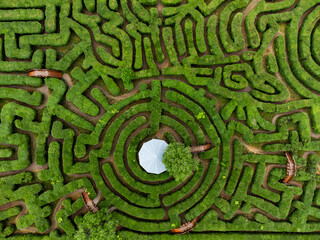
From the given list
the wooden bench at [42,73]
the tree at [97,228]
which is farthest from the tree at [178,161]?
the wooden bench at [42,73]

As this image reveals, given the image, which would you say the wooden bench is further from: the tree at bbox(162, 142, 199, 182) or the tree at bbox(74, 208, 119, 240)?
the tree at bbox(74, 208, 119, 240)

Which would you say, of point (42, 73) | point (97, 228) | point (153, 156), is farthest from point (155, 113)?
point (42, 73)

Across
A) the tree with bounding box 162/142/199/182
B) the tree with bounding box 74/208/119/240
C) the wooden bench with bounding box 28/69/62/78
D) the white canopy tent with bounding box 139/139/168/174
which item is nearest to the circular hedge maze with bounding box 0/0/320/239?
the wooden bench with bounding box 28/69/62/78

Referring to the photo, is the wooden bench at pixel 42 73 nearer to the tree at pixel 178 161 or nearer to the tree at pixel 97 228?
the tree at pixel 178 161

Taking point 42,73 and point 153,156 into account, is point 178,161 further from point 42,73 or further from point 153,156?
point 42,73

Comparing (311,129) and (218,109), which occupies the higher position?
(218,109)

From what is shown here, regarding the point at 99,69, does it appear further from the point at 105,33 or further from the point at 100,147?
the point at 100,147

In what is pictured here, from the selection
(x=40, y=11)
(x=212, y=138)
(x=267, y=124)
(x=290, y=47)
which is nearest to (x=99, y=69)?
(x=40, y=11)
